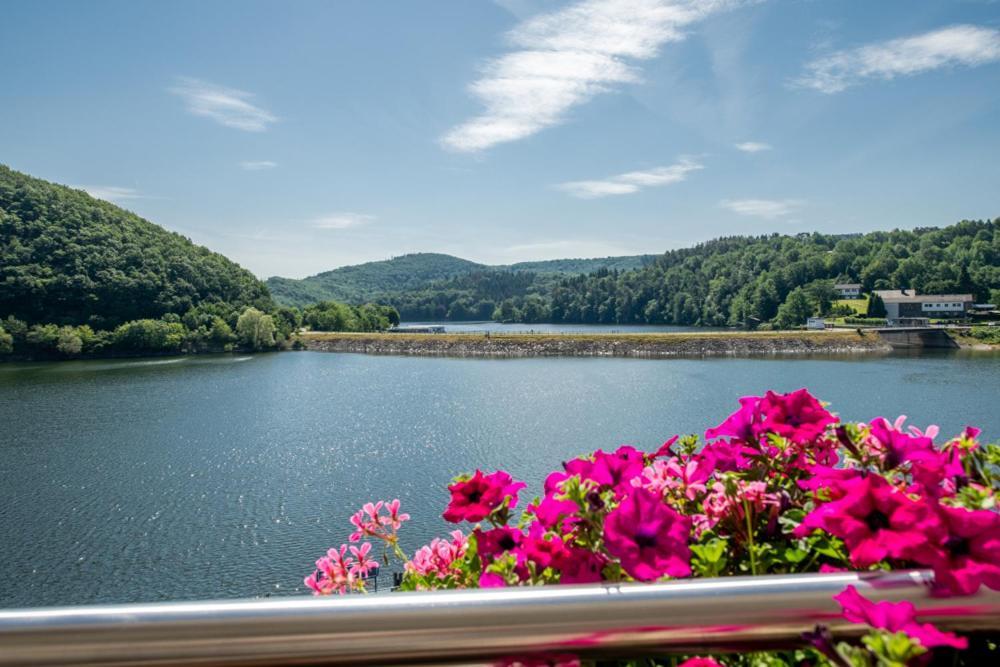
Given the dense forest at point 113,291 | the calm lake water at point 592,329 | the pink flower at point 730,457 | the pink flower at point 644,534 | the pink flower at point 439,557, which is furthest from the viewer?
the calm lake water at point 592,329

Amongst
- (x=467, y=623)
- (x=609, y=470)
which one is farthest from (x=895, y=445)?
(x=467, y=623)

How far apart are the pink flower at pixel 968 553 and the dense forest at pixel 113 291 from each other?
71.6 meters

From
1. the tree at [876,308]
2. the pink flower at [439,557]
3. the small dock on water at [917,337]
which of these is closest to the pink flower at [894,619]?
the pink flower at [439,557]

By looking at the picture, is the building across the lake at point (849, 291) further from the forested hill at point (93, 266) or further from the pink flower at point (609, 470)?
the pink flower at point (609, 470)

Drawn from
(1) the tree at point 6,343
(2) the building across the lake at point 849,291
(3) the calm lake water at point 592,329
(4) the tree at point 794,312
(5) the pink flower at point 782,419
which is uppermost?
(2) the building across the lake at point 849,291

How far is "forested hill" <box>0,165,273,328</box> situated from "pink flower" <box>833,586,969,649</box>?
3081 inches

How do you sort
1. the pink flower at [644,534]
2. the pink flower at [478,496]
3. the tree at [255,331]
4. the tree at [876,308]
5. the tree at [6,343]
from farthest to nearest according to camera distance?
the tree at [876,308] < the tree at [255,331] < the tree at [6,343] < the pink flower at [478,496] < the pink flower at [644,534]

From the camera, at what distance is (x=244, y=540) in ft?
42.5

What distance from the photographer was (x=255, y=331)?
221 ft

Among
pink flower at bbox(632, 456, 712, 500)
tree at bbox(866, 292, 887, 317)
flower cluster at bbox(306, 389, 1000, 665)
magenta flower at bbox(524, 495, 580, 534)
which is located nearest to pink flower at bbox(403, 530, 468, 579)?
flower cluster at bbox(306, 389, 1000, 665)

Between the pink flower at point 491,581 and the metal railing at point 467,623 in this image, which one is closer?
the metal railing at point 467,623

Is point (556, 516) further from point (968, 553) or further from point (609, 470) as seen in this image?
point (968, 553)

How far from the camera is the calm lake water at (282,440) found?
39.9ft

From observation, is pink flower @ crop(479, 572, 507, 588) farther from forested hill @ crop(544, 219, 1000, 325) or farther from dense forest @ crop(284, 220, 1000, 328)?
forested hill @ crop(544, 219, 1000, 325)
